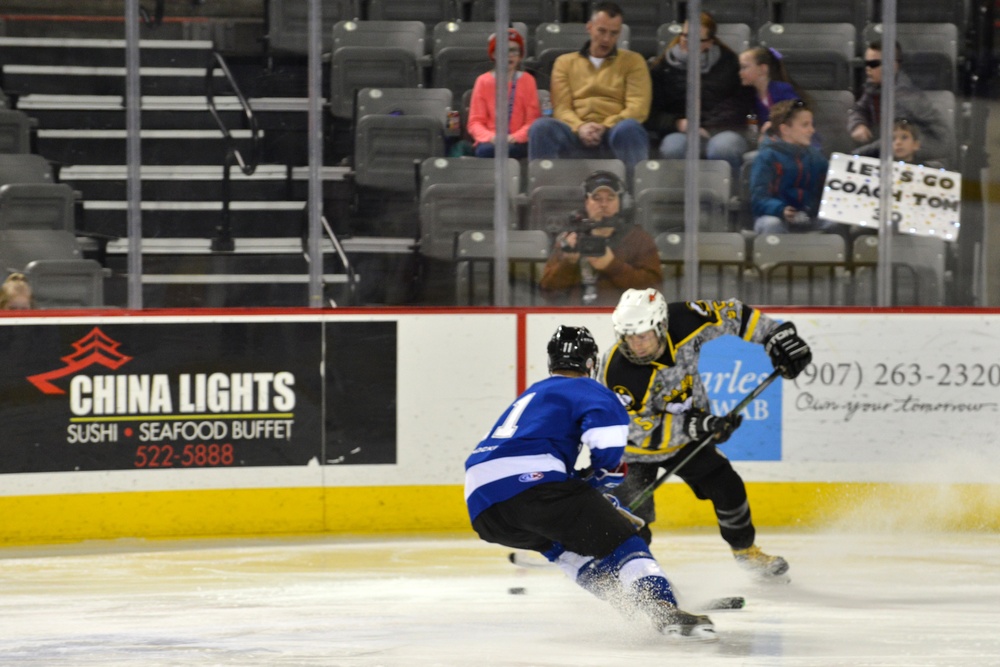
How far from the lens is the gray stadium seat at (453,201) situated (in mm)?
6508

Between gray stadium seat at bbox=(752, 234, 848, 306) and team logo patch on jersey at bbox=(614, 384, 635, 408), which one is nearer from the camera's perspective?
team logo patch on jersey at bbox=(614, 384, 635, 408)

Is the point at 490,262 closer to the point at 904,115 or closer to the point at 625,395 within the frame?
the point at 625,395

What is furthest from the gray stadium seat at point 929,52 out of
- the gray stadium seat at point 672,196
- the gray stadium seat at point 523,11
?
the gray stadium seat at point 523,11

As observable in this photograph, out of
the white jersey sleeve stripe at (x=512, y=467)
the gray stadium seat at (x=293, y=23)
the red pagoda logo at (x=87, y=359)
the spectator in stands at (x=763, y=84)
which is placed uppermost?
the gray stadium seat at (x=293, y=23)

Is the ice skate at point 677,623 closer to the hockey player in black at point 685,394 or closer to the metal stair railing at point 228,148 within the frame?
the hockey player in black at point 685,394

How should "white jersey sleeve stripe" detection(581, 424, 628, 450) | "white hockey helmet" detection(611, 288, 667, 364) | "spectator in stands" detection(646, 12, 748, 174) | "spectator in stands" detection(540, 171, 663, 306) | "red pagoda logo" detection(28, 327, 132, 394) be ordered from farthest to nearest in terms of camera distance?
1. "spectator in stands" detection(646, 12, 748, 174)
2. "spectator in stands" detection(540, 171, 663, 306)
3. "red pagoda logo" detection(28, 327, 132, 394)
4. "white hockey helmet" detection(611, 288, 667, 364)
5. "white jersey sleeve stripe" detection(581, 424, 628, 450)

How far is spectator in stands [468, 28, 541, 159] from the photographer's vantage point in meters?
6.57

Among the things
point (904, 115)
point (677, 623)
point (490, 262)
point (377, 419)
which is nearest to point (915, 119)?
point (904, 115)

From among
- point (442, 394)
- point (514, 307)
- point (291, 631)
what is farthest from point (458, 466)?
point (291, 631)

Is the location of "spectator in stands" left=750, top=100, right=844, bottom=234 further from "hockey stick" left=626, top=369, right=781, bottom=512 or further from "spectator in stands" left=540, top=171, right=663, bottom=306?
"hockey stick" left=626, top=369, right=781, bottom=512

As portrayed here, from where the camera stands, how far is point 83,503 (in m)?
6.17

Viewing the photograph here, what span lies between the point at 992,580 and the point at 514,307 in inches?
94.0

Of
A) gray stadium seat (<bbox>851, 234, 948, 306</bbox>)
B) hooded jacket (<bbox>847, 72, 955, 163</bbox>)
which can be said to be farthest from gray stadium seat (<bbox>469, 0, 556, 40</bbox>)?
gray stadium seat (<bbox>851, 234, 948, 306</bbox>)

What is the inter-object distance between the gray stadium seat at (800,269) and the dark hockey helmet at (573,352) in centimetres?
277
